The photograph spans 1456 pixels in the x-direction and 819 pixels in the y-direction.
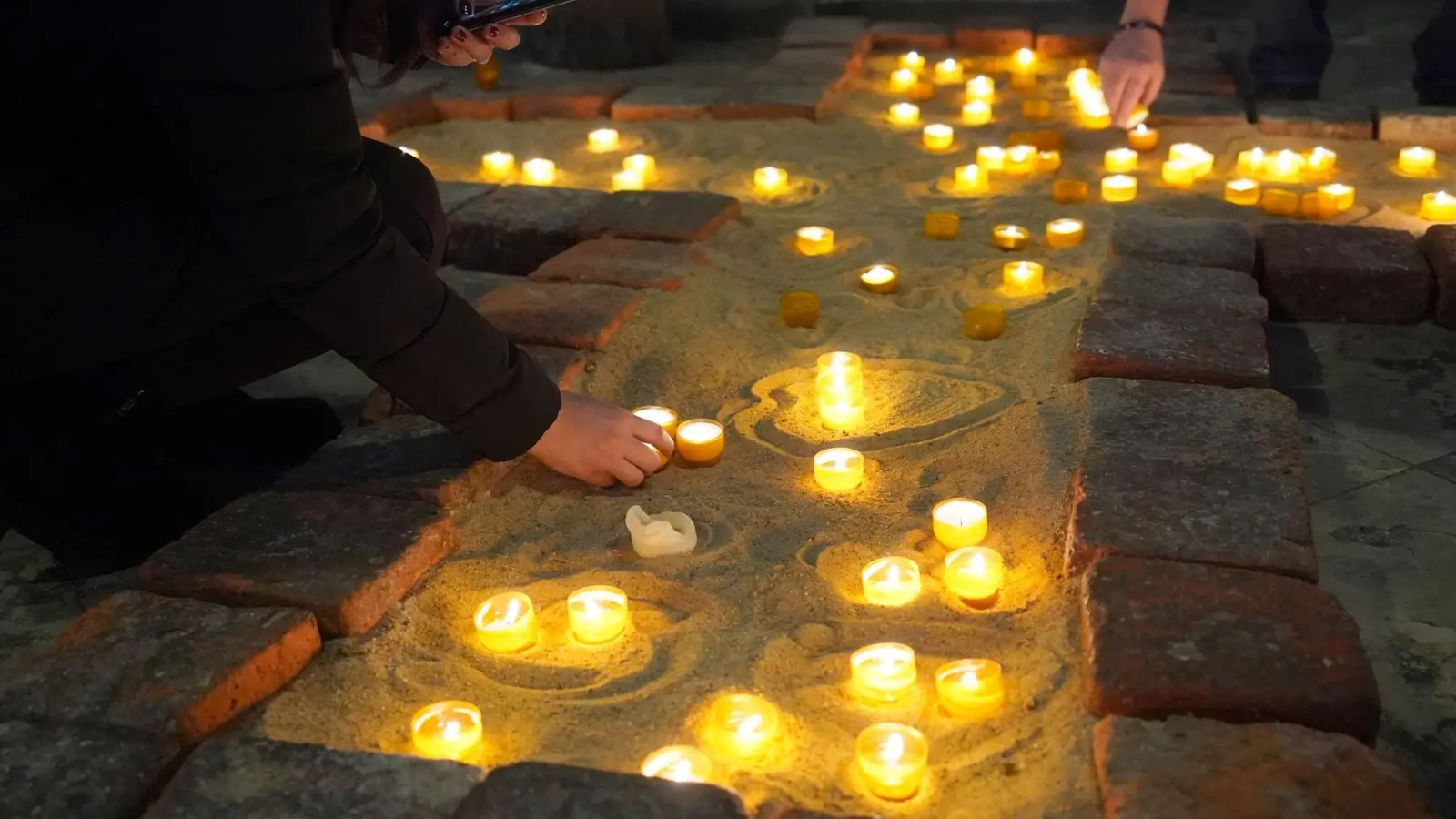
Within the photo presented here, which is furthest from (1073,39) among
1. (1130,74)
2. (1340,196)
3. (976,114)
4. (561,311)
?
(561,311)

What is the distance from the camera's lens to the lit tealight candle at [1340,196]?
2977mm

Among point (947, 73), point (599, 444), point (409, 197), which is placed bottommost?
point (947, 73)

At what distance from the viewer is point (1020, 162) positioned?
3.35 m

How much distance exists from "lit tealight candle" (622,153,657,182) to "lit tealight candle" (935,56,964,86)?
4.50 feet

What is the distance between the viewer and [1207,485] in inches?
66.9

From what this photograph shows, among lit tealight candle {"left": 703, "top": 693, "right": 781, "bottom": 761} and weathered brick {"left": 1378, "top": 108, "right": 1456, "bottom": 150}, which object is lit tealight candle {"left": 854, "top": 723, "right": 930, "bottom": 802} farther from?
weathered brick {"left": 1378, "top": 108, "right": 1456, "bottom": 150}

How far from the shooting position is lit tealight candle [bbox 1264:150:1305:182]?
10.7 feet

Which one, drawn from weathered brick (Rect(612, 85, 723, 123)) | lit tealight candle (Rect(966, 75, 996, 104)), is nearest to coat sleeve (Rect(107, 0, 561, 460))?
weathered brick (Rect(612, 85, 723, 123))

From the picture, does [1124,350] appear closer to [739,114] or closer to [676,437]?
[676,437]

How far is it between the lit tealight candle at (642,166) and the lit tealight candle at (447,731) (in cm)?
220

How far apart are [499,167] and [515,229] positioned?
680 mm

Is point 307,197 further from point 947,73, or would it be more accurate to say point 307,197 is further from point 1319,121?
point 947,73

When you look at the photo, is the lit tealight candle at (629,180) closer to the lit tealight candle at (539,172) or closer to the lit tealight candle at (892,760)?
the lit tealight candle at (539,172)

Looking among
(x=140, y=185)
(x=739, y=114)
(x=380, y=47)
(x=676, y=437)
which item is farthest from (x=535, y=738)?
(x=739, y=114)
